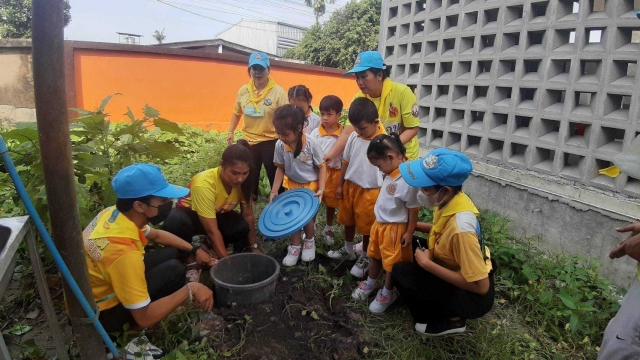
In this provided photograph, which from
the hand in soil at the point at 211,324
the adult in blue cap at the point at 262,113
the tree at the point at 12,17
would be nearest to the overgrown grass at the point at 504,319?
the hand in soil at the point at 211,324

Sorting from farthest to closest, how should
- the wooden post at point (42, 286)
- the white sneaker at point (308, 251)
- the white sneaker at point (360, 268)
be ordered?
the white sneaker at point (308, 251) → the white sneaker at point (360, 268) → the wooden post at point (42, 286)

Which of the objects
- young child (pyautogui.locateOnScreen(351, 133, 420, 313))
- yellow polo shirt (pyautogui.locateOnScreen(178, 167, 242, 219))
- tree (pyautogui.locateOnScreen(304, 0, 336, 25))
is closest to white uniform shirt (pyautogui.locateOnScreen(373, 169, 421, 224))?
young child (pyautogui.locateOnScreen(351, 133, 420, 313))

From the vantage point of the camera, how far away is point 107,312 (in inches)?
84.8

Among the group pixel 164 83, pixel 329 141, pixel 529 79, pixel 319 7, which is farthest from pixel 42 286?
pixel 319 7

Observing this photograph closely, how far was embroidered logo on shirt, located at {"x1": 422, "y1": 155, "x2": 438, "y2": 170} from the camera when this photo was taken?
224 centimetres

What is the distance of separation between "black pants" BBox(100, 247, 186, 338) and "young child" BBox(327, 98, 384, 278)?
1.42 m

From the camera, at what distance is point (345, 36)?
23703 millimetres

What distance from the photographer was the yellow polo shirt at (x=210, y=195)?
2957mm

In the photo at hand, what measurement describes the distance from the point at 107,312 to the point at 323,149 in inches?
84.8

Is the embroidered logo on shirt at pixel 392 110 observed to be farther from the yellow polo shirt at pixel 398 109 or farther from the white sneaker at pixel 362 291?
the white sneaker at pixel 362 291

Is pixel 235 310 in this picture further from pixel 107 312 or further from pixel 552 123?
pixel 552 123

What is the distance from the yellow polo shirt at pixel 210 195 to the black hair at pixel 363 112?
3.59 feet

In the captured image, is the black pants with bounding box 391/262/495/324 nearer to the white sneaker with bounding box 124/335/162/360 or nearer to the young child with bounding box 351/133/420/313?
the young child with bounding box 351/133/420/313

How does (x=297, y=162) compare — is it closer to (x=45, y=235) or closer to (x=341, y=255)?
(x=341, y=255)
